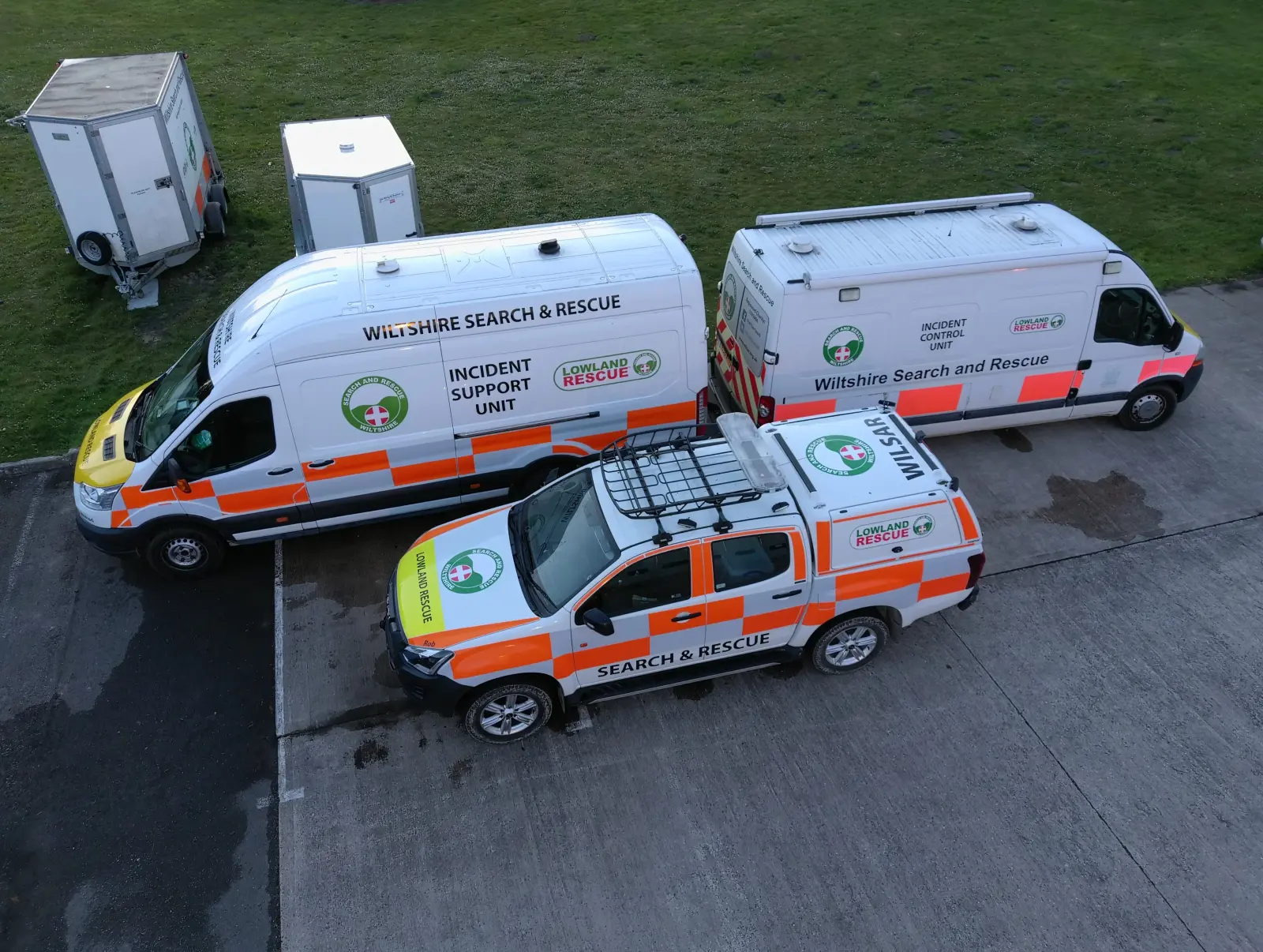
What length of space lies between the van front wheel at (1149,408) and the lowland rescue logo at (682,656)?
5.55 m

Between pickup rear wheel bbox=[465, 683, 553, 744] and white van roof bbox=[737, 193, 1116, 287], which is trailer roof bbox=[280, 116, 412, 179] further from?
pickup rear wheel bbox=[465, 683, 553, 744]

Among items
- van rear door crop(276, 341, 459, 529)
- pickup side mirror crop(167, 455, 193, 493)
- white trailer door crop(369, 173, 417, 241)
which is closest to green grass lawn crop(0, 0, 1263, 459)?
white trailer door crop(369, 173, 417, 241)

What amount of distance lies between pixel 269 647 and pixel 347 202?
5519 mm

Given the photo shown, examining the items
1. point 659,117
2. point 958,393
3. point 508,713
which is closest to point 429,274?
point 508,713

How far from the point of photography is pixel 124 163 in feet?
36.0

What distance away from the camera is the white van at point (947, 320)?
27.0ft

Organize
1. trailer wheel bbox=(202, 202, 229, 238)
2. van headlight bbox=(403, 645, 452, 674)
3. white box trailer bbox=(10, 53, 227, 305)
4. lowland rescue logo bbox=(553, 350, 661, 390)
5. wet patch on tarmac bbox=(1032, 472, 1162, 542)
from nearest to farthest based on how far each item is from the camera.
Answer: van headlight bbox=(403, 645, 452, 674), lowland rescue logo bbox=(553, 350, 661, 390), wet patch on tarmac bbox=(1032, 472, 1162, 542), white box trailer bbox=(10, 53, 227, 305), trailer wheel bbox=(202, 202, 229, 238)

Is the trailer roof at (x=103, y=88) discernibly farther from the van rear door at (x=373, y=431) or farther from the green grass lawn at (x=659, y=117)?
the van rear door at (x=373, y=431)

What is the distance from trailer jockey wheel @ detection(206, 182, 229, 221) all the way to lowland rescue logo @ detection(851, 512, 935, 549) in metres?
11.1

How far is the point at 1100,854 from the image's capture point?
19.4ft

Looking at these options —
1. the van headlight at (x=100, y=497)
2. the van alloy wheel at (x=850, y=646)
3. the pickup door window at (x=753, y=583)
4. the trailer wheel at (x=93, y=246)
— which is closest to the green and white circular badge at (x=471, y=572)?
the pickup door window at (x=753, y=583)

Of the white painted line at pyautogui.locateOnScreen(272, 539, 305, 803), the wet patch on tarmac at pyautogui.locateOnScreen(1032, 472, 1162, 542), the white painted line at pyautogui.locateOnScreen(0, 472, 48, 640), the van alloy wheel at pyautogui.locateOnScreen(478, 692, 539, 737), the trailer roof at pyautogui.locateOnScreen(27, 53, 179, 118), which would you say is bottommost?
the white painted line at pyautogui.locateOnScreen(272, 539, 305, 803)

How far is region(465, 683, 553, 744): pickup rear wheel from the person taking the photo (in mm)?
6309

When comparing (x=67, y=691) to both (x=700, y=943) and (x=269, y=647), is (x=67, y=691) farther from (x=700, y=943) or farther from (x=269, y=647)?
(x=700, y=943)
